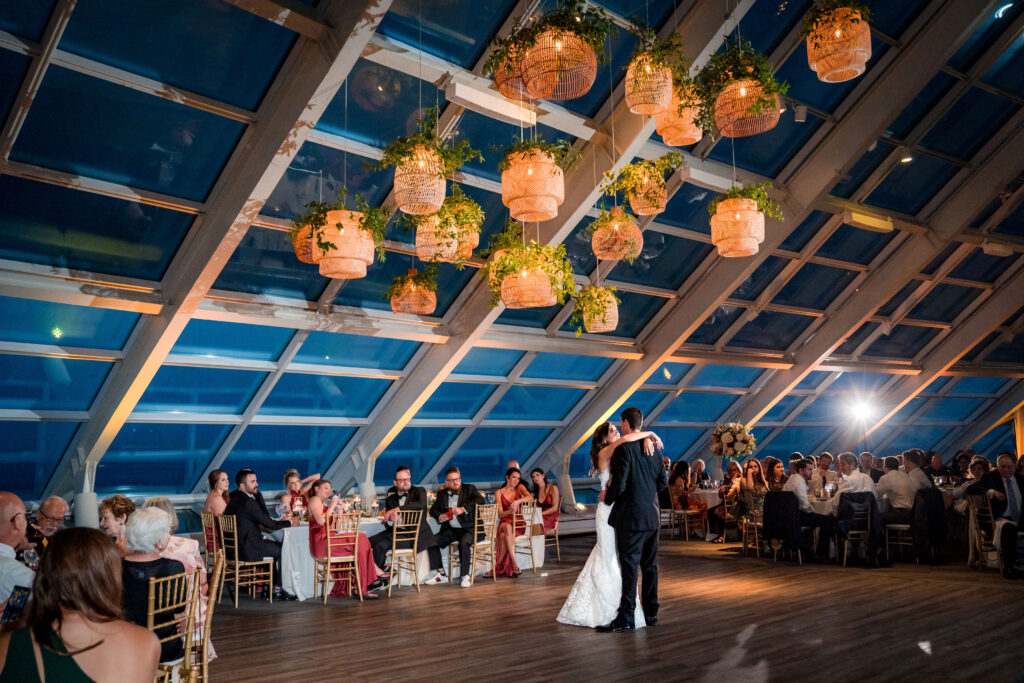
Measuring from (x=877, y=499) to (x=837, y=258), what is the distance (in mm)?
3930

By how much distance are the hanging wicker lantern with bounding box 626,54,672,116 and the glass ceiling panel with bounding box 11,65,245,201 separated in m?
3.34

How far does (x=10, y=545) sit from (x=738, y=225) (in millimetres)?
5527

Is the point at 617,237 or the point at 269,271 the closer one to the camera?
the point at 617,237

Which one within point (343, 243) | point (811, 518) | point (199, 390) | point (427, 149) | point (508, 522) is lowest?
point (811, 518)

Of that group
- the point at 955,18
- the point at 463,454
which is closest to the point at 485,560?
the point at 463,454

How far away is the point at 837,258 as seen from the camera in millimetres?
11305

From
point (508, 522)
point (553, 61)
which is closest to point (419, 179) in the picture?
point (553, 61)

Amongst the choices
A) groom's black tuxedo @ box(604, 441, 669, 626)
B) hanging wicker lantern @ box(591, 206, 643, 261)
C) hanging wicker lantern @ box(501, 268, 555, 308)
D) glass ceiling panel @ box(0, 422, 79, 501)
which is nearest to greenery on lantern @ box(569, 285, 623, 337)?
hanging wicker lantern @ box(591, 206, 643, 261)

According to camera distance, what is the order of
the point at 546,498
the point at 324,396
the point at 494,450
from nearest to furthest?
the point at 546,498, the point at 324,396, the point at 494,450

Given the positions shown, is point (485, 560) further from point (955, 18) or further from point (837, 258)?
point (955, 18)

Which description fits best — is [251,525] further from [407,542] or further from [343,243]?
[343,243]

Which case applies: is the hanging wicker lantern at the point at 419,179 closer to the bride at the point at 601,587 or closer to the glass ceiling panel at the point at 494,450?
the bride at the point at 601,587

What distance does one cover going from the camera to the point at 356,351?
9.55 meters

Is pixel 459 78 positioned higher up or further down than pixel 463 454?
higher up
